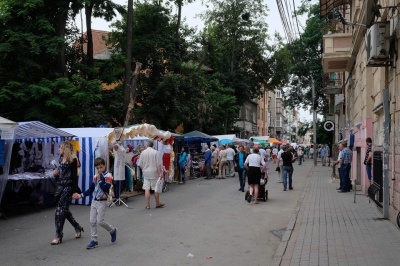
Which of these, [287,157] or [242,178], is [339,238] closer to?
[287,157]

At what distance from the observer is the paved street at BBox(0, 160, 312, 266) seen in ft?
22.4

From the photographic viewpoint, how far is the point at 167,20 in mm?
30922

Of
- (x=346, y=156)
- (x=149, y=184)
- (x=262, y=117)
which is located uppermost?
(x=262, y=117)

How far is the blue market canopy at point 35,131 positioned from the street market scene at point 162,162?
5 cm

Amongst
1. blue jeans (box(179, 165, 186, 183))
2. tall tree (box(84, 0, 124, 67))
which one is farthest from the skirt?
tall tree (box(84, 0, 124, 67))

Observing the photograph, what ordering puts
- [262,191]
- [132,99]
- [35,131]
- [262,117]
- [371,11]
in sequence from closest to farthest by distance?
[371,11], [35,131], [262,191], [132,99], [262,117]

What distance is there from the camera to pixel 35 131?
11.9 m

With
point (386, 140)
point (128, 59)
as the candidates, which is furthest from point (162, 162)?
point (386, 140)

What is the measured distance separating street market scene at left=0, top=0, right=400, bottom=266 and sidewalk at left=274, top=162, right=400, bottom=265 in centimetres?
4

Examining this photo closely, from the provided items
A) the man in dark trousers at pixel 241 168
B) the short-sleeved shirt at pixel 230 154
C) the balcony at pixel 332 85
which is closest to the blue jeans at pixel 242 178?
the man in dark trousers at pixel 241 168

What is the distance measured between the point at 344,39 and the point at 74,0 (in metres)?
12.5

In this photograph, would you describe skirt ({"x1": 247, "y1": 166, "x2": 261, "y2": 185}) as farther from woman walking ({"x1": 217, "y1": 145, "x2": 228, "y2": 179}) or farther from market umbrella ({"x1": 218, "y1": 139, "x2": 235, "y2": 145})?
market umbrella ({"x1": 218, "y1": 139, "x2": 235, "y2": 145})

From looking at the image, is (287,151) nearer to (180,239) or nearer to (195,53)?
(180,239)

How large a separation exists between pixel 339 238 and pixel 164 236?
3.33 metres
